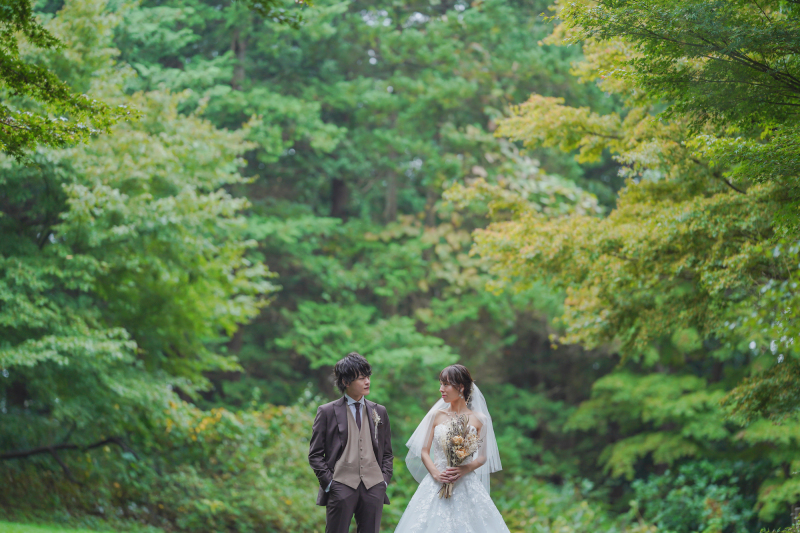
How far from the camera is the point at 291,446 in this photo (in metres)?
11.5

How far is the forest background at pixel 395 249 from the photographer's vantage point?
16.3 ft

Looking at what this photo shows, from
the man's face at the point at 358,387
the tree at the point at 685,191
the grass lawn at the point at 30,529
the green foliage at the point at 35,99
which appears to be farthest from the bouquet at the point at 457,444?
the grass lawn at the point at 30,529

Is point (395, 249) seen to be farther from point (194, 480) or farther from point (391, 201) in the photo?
point (194, 480)

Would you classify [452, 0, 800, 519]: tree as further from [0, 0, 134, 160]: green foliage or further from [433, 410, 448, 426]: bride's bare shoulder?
[0, 0, 134, 160]: green foliage

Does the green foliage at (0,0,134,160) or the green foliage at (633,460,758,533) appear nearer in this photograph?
the green foliage at (0,0,134,160)

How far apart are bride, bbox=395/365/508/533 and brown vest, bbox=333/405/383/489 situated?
0.45 metres

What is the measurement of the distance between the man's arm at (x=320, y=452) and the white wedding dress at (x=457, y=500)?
0.77 meters

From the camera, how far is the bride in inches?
185

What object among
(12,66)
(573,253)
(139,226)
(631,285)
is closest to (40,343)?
(139,226)

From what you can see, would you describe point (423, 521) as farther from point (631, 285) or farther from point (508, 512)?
point (508, 512)

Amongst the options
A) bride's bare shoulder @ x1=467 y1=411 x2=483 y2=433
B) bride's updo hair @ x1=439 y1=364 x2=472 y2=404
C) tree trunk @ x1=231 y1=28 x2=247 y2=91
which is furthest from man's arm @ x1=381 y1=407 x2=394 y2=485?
tree trunk @ x1=231 y1=28 x2=247 y2=91

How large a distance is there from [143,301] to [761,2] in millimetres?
8548

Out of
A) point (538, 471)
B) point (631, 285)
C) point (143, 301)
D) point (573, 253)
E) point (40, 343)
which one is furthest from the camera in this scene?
point (538, 471)

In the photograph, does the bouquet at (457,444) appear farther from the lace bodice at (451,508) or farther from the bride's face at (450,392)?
the bride's face at (450,392)
